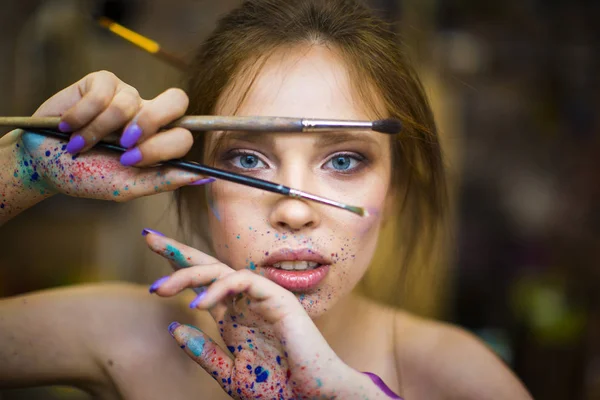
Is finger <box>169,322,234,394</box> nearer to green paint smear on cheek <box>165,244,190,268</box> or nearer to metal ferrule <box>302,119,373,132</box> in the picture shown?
green paint smear on cheek <box>165,244,190,268</box>

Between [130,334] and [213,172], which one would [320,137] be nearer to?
[213,172]

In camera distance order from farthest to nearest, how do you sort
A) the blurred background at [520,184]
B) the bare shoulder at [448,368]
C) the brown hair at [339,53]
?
the blurred background at [520,184], the bare shoulder at [448,368], the brown hair at [339,53]

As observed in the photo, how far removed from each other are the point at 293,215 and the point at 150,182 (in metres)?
0.14

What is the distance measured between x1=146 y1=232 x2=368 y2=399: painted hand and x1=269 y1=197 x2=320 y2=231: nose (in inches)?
2.2

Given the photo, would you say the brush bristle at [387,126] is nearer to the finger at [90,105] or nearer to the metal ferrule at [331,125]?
the metal ferrule at [331,125]

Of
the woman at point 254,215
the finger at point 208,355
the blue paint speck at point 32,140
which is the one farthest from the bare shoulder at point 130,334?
the blue paint speck at point 32,140

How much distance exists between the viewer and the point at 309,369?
0.44 meters

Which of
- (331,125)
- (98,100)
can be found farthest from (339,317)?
(98,100)

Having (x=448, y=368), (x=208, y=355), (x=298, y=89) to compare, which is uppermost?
(x=298, y=89)

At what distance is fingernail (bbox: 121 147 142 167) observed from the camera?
0.46 m

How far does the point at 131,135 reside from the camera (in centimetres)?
46

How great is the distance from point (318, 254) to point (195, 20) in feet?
1.11

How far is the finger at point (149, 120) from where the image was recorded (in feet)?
1.50

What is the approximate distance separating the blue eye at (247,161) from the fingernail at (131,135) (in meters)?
0.10
